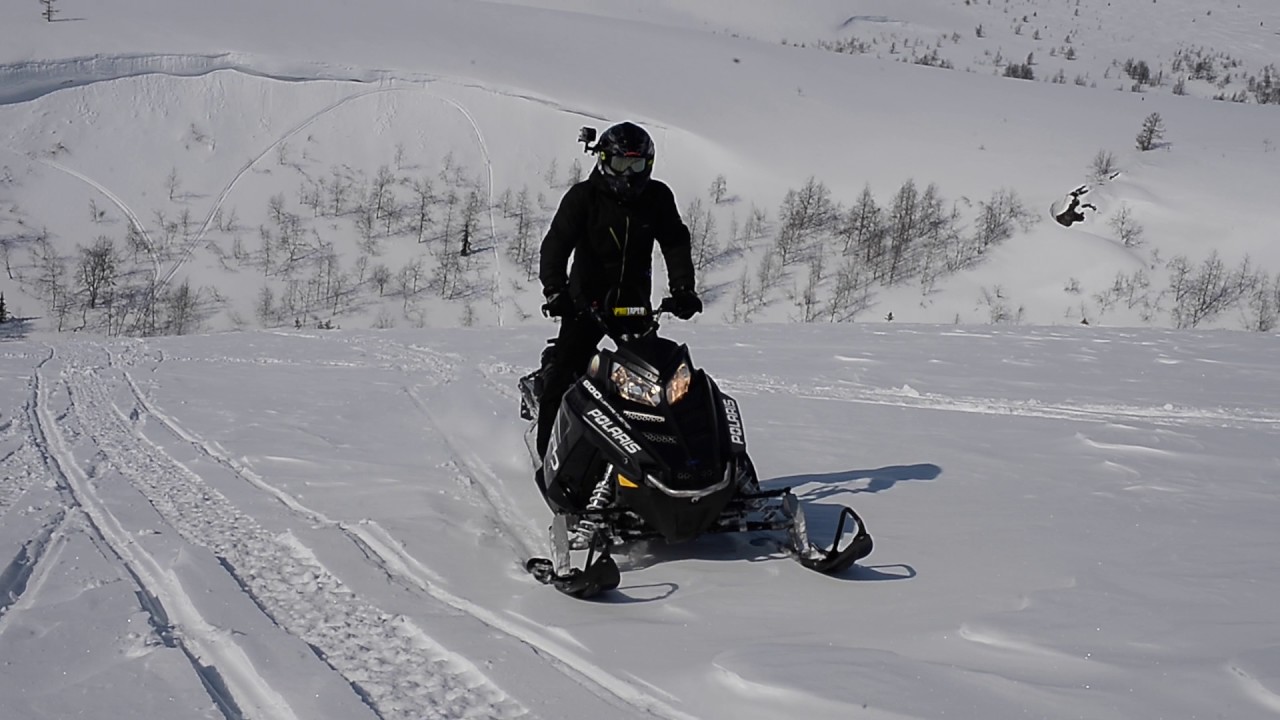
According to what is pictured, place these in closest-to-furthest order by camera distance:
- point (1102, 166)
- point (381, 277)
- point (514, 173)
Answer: point (381, 277) → point (1102, 166) → point (514, 173)

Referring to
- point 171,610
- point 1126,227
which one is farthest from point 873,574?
point 1126,227

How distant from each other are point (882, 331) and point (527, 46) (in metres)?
48.2

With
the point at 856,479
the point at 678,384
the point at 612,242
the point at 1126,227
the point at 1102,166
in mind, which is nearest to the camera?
the point at 678,384

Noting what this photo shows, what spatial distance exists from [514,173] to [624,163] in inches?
1674

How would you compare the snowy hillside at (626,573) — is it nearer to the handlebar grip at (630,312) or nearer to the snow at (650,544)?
the snow at (650,544)

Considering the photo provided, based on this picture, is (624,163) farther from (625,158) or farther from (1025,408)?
(1025,408)

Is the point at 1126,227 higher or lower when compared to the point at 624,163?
lower

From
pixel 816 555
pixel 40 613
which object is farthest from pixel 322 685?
pixel 816 555

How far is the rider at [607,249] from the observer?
5484 mm

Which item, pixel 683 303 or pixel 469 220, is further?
pixel 469 220

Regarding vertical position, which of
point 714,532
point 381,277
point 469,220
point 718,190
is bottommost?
Answer: point 381,277

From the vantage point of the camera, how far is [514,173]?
47.0m

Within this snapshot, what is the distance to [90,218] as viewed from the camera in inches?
1555

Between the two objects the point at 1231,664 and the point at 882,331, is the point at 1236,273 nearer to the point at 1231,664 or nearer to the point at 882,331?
the point at 882,331
